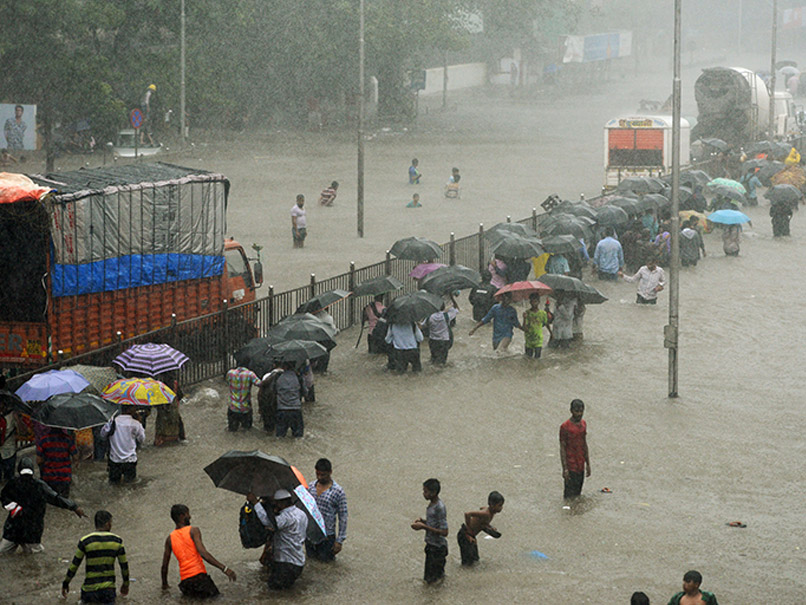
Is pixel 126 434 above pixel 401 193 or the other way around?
the other way around

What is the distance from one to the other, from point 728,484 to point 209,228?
943 cm

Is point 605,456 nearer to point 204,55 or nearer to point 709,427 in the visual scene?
point 709,427

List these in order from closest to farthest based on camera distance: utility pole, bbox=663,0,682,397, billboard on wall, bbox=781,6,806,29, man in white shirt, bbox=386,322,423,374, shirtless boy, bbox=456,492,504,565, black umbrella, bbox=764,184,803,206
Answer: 1. shirtless boy, bbox=456,492,504,565
2. utility pole, bbox=663,0,682,397
3. man in white shirt, bbox=386,322,423,374
4. black umbrella, bbox=764,184,803,206
5. billboard on wall, bbox=781,6,806,29

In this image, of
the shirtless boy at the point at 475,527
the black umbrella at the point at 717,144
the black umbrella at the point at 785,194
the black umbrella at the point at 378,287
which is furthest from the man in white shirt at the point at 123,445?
the black umbrella at the point at 717,144

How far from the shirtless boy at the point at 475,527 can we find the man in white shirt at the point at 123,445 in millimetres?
4191

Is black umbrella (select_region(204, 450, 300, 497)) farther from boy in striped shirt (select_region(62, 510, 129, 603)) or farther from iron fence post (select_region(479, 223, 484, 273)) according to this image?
iron fence post (select_region(479, 223, 484, 273))

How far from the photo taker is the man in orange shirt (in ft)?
32.9

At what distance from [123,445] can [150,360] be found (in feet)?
6.24

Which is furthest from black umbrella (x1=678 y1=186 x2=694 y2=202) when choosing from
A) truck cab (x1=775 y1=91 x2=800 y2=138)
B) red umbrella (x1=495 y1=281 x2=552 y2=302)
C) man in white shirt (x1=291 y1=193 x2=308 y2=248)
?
truck cab (x1=775 y1=91 x2=800 y2=138)

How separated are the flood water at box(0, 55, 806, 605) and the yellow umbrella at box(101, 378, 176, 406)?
0.91 metres

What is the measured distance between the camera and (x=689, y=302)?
23578mm

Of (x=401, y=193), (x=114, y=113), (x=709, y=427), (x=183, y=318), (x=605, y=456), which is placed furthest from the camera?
(x=114, y=113)

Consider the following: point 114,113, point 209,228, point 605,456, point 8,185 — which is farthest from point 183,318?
point 114,113

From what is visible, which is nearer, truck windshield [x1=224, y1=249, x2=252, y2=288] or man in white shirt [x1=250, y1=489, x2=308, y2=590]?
man in white shirt [x1=250, y1=489, x2=308, y2=590]
